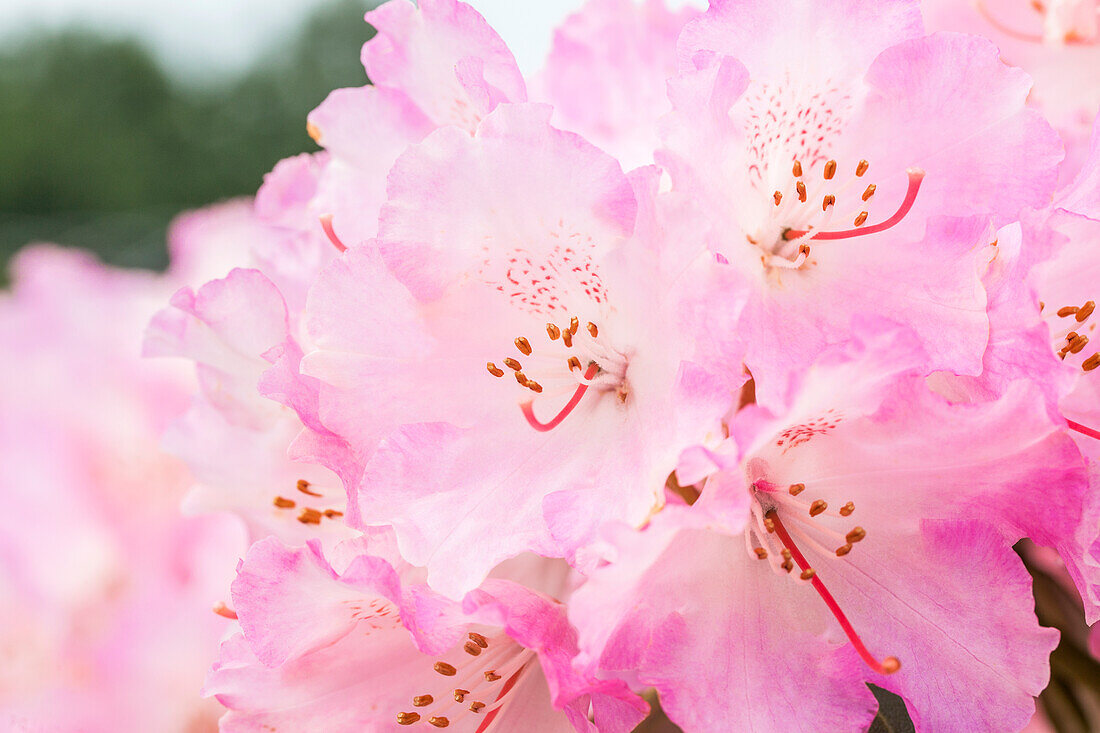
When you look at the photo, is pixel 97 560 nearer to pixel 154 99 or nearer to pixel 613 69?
pixel 613 69

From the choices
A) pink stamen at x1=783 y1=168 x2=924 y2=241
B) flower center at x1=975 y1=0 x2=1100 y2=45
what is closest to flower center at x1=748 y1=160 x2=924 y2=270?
pink stamen at x1=783 y1=168 x2=924 y2=241

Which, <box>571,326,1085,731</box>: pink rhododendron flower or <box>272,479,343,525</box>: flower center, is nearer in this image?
<box>571,326,1085,731</box>: pink rhododendron flower

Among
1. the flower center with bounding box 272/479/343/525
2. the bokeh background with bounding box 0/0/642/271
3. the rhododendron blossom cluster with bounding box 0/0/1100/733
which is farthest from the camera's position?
Result: the bokeh background with bounding box 0/0/642/271

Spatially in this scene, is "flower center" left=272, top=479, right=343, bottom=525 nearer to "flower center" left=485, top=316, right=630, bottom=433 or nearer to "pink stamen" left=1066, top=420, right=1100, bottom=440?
"flower center" left=485, top=316, right=630, bottom=433

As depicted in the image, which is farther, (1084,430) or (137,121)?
(137,121)

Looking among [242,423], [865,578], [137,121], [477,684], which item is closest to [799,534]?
[865,578]

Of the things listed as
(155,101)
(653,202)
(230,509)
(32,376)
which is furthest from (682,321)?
(155,101)

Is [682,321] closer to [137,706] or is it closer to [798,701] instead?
[798,701]
